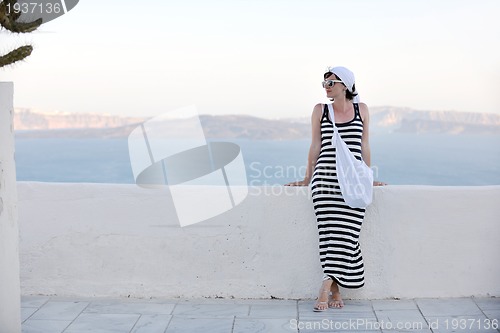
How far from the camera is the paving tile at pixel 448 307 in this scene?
4.18 meters

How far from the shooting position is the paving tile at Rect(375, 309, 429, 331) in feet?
12.9

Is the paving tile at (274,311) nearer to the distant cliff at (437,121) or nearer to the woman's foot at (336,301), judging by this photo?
the woman's foot at (336,301)

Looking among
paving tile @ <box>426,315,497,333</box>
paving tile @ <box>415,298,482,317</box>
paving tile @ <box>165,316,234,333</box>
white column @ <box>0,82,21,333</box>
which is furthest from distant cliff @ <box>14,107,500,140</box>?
white column @ <box>0,82,21,333</box>

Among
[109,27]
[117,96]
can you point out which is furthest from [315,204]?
[117,96]

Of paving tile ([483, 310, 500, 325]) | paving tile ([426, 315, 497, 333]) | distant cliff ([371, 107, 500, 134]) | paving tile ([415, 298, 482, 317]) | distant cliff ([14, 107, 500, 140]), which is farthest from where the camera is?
distant cliff ([371, 107, 500, 134])

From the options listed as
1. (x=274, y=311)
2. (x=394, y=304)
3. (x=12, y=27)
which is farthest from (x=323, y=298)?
(x=12, y=27)

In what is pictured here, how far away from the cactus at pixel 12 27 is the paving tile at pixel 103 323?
1549 mm

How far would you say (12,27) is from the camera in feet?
10.6

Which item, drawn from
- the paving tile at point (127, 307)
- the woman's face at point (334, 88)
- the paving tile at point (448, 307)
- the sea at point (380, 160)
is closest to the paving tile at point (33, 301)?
the paving tile at point (127, 307)

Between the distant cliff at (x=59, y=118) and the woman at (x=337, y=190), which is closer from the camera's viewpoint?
the woman at (x=337, y=190)

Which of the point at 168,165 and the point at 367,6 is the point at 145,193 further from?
the point at 367,6

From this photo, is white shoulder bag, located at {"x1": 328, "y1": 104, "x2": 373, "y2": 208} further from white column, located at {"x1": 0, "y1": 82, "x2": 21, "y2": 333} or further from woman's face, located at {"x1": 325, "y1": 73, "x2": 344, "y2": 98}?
white column, located at {"x1": 0, "y1": 82, "x2": 21, "y2": 333}

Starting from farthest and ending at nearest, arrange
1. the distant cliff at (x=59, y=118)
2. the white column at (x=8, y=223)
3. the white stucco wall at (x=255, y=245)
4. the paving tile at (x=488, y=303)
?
1. the distant cliff at (x=59, y=118)
2. the white stucco wall at (x=255, y=245)
3. the paving tile at (x=488, y=303)
4. the white column at (x=8, y=223)

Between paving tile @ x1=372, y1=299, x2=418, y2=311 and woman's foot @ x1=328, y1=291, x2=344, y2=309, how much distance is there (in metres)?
0.21
